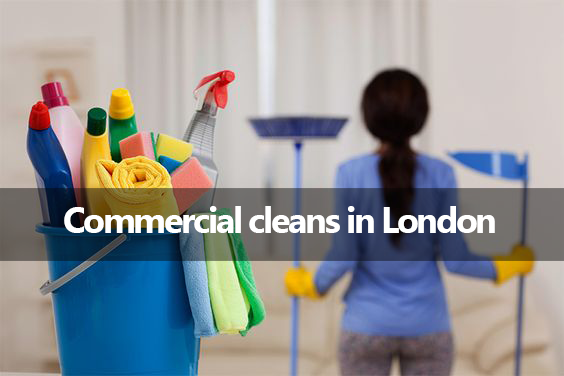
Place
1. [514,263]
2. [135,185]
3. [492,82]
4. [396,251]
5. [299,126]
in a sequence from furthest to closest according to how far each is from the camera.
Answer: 1. [492,82]
2. [299,126]
3. [514,263]
4. [396,251]
5. [135,185]

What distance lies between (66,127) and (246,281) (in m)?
0.21

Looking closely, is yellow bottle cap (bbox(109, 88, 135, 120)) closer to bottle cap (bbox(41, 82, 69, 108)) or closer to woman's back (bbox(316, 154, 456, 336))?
bottle cap (bbox(41, 82, 69, 108))

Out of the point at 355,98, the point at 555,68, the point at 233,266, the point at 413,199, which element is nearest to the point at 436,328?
the point at 413,199

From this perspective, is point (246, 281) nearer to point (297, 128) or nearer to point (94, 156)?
point (94, 156)

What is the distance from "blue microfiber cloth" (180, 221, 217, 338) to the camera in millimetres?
562

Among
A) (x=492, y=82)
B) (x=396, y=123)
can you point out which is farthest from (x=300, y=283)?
(x=492, y=82)

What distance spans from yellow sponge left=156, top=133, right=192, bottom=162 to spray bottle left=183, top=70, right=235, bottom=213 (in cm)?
2

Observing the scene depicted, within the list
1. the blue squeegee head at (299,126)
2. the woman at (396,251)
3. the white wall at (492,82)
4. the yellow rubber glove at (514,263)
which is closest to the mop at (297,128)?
the blue squeegee head at (299,126)

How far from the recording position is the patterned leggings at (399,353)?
1.70m

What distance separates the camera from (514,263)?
187 cm

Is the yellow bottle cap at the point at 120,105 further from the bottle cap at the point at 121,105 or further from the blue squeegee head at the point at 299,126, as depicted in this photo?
the blue squeegee head at the point at 299,126

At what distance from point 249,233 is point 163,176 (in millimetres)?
3226

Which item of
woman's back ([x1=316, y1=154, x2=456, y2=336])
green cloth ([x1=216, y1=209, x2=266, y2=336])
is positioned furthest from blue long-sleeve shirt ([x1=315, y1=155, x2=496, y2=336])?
green cloth ([x1=216, y1=209, x2=266, y2=336])

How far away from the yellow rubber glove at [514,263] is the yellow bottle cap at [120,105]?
57.6 inches
